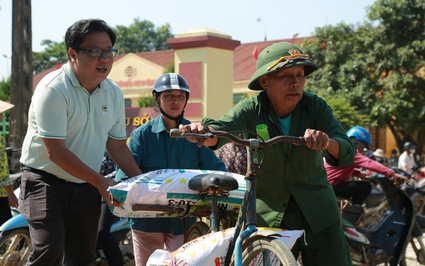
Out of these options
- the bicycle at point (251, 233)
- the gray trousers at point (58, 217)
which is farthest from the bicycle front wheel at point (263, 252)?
the gray trousers at point (58, 217)

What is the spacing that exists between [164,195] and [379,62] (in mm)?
23372

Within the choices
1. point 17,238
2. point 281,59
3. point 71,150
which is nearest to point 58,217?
point 71,150

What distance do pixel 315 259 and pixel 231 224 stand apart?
827 mm

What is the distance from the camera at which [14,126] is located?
43.9ft

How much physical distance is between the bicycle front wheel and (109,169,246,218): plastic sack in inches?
34.2

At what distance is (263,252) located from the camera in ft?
11.5

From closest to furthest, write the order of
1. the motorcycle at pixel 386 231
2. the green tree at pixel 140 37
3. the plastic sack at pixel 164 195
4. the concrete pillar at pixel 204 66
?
the plastic sack at pixel 164 195, the motorcycle at pixel 386 231, the concrete pillar at pixel 204 66, the green tree at pixel 140 37

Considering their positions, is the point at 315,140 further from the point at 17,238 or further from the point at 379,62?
the point at 379,62

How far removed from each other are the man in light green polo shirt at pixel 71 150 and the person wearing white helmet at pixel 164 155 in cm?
46

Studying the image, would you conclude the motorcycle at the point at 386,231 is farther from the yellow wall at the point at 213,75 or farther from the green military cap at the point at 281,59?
the yellow wall at the point at 213,75

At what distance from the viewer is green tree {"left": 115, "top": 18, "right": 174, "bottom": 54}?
76.4m

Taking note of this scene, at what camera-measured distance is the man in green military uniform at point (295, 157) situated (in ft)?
12.6

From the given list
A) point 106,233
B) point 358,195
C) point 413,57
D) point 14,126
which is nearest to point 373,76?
point 413,57

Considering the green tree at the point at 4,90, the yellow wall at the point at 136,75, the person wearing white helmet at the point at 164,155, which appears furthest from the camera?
the yellow wall at the point at 136,75
